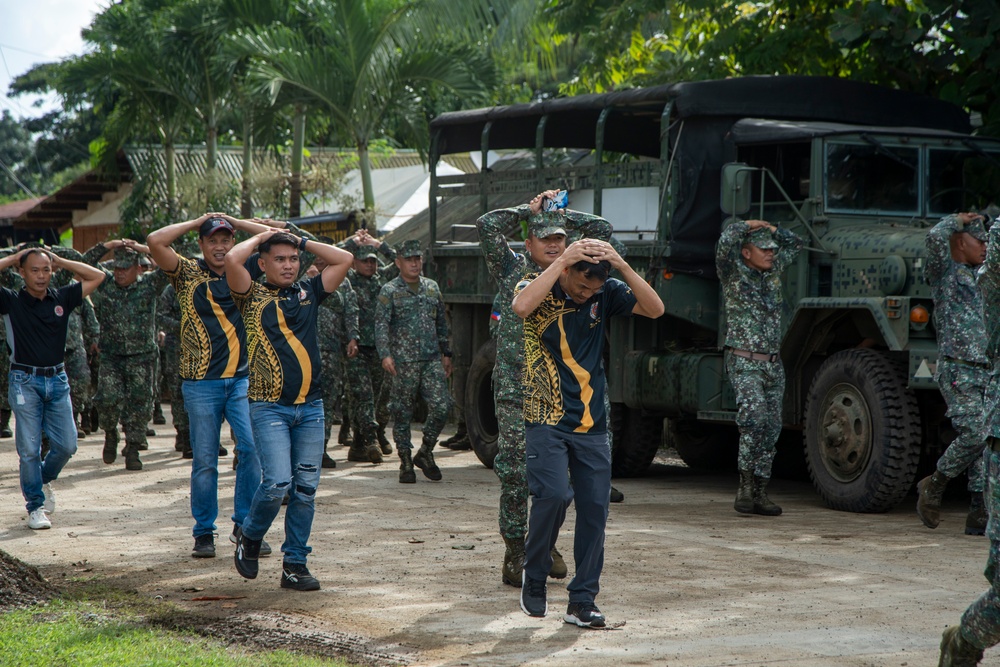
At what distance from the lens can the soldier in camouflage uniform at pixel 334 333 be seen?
11977mm

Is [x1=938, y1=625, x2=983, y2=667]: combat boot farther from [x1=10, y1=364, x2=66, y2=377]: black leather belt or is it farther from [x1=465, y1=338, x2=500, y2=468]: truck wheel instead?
[x1=465, y1=338, x2=500, y2=468]: truck wheel

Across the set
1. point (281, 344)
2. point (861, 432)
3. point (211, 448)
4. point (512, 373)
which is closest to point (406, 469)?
point (211, 448)

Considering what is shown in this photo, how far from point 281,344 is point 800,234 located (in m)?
4.62

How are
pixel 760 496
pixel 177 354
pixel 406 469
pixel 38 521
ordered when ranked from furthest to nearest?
pixel 177 354 → pixel 406 469 → pixel 760 496 → pixel 38 521

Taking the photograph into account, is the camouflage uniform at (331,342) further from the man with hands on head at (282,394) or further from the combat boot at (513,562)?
the combat boot at (513,562)

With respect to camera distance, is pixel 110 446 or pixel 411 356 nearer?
pixel 411 356

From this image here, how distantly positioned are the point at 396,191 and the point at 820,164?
1579cm

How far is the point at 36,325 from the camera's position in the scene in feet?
29.1

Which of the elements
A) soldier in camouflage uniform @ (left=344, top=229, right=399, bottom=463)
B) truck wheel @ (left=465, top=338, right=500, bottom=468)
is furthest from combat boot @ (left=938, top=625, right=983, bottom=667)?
soldier in camouflage uniform @ (left=344, top=229, right=399, bottom=463)

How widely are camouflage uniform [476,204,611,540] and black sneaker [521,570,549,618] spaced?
757 mm

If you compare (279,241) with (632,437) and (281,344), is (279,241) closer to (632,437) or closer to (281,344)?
(281,344)

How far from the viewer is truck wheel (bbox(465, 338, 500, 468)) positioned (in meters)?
11.8

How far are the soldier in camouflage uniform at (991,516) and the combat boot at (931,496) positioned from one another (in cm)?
360

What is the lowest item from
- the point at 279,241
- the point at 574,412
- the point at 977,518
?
the point at 977,518
